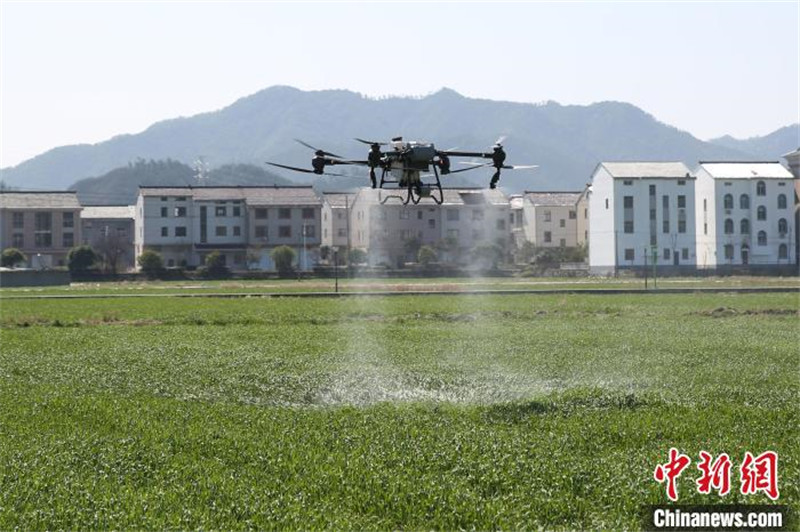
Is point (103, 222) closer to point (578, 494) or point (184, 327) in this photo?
point (184, 327)

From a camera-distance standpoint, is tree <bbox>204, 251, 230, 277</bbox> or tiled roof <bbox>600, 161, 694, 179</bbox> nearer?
tree <bbox>204, 251, 230, 277</bbox>

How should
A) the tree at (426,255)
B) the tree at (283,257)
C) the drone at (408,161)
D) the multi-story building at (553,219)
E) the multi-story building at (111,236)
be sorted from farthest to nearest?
the multi-story building at (111,236) → the multi-story building at (553,219) → the tree at (283,257) → the tree at (426,255) → the drone at (408,161)

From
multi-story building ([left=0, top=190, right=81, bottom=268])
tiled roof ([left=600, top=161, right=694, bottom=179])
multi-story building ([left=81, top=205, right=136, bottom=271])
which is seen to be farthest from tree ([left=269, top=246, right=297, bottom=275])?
multi-story building ([left=0, top=190, right=81, bottom=268])

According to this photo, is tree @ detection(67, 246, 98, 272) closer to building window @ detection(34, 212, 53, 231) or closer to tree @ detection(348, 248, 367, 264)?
building window @ detection(34, 212, 53, 231)

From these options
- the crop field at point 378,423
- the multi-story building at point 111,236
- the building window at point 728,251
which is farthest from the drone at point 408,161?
the multi-story building at point 111,236

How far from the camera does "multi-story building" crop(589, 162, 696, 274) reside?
129 m

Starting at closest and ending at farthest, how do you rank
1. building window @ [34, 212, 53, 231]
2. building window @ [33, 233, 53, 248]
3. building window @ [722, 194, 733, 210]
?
building window @ [722, 194, 733, 210] → building window @ [33, 233, 53, 248] → building window @ [34, 212, 53, 231]

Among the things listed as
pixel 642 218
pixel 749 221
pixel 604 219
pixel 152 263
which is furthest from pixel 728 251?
pixel 152 263

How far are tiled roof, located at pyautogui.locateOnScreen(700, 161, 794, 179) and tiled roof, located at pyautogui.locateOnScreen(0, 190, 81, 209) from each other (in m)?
98.4

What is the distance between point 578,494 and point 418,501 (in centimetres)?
348

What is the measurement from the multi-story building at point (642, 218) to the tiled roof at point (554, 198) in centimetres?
765

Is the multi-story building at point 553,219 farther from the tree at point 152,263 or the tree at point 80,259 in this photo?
the tree at point 80,259

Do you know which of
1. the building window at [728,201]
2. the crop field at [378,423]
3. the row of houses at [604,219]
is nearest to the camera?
the crop field at [378,423]

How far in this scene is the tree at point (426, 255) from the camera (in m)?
72.6
